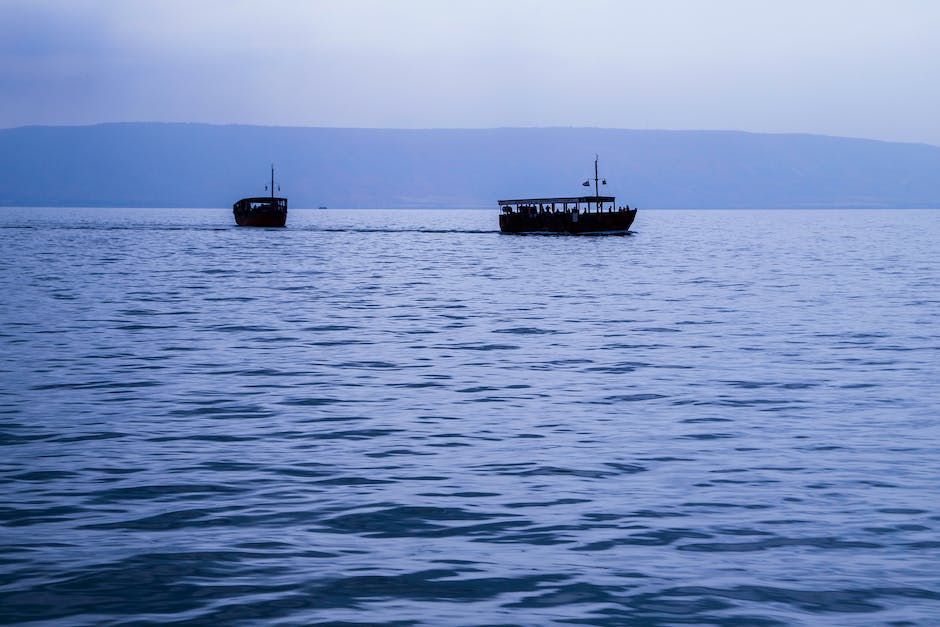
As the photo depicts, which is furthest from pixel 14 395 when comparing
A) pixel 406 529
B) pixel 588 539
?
pixel 588 539

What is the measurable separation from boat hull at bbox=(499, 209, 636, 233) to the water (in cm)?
7636

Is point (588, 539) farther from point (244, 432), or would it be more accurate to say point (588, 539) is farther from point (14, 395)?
point (14, 395)

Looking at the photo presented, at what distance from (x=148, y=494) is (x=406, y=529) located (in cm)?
310

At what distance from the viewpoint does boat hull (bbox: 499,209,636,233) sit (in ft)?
360

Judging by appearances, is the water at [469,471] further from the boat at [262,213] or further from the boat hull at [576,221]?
the boat at [262,213]

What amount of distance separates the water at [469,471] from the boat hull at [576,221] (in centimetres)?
7636

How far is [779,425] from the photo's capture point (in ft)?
55.3

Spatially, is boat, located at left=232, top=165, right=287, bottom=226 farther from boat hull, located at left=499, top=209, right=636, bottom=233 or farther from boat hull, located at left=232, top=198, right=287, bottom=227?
boat hull, located at left=499, top=209, right=636, bottom=233

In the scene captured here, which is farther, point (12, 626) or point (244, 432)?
point (244, 432)

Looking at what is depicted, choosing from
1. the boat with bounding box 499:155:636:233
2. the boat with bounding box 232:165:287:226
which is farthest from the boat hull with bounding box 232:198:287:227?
the boat with bounding box 499:155:636:233

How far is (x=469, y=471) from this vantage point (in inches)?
537

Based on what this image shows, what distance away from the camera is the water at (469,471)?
9266 mm

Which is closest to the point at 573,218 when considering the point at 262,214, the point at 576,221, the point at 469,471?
the point at 576,221

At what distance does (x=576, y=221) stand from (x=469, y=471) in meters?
97.4
